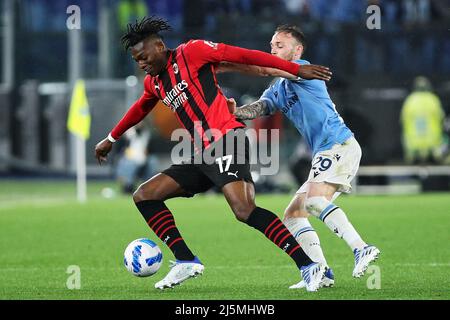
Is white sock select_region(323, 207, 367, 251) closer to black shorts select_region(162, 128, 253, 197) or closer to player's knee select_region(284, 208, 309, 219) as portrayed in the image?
player's knee select_region(284, 208, 309, 219)

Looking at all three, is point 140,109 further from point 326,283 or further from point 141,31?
point 326,283

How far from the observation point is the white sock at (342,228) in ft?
29.1

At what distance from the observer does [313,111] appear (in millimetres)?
9070

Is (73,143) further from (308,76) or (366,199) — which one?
(308,76)

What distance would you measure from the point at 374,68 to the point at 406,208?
211 inches

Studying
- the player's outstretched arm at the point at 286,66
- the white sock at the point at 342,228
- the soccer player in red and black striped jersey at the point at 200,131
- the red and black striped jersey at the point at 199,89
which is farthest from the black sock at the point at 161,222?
the player's outstretched arm at the point at 286,66

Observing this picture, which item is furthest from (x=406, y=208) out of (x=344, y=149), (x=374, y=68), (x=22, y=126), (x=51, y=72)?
(x=51, y=72)

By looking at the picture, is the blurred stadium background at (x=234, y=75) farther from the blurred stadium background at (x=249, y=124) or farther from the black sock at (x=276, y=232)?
the black sock at (x=276, y=232)

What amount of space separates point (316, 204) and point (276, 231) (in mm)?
578

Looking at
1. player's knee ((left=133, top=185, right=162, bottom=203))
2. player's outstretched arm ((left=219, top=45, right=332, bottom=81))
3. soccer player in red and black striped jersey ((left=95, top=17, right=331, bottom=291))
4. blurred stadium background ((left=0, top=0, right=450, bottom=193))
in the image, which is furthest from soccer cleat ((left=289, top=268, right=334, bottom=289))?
blurred stadium background ((left=0, top=0, right=450, bottom=193))

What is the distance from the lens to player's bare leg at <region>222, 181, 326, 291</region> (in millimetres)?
8523

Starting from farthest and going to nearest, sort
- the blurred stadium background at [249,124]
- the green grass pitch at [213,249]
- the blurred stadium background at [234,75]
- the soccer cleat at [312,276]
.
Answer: the blurred stadium background at [234,75] → the blurred stadium background at [249,124] → the green grass pitch at [213,249] → the soccer cleat at [312,276]

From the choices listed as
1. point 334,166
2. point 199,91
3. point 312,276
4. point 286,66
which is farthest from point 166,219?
point 286,66

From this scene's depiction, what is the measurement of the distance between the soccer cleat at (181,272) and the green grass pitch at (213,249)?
0.12 metres
